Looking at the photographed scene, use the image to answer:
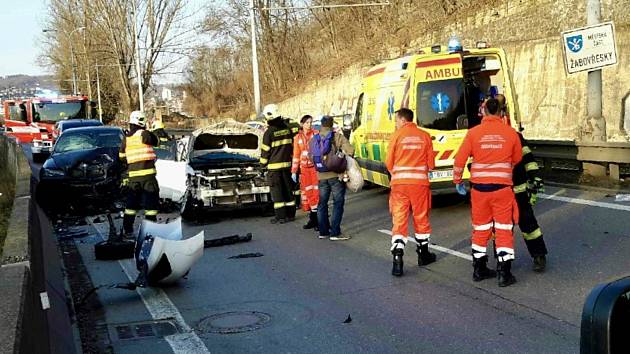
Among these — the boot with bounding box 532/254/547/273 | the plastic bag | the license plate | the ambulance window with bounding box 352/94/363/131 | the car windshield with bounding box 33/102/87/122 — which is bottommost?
the boot with bounding box 532/254/547/273

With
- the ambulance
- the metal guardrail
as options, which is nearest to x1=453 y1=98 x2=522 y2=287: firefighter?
the ambulance

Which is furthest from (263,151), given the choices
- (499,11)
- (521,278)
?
(499,11)

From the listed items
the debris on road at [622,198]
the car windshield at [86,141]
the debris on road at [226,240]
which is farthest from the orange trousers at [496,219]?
the car windshield at [86,141]

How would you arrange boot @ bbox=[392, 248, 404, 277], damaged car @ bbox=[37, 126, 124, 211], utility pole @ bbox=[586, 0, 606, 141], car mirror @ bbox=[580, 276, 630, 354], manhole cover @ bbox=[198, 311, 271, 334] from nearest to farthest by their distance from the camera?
car mirror @ bbox=[580, 276, 630, 354] < manhole cover @ bbox=[198, 311, 271, 334] < boot @ bbox=[392, 248, 404, 277] < damaged car @ bbox=[37, 126, 124, 211] < utility pole @ bbox=[586, 0, 606, 141]

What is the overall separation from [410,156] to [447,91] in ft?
12.5

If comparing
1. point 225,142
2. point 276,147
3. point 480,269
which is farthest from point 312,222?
point 480,269

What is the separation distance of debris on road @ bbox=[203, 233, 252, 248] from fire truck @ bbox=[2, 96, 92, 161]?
75.7 ft

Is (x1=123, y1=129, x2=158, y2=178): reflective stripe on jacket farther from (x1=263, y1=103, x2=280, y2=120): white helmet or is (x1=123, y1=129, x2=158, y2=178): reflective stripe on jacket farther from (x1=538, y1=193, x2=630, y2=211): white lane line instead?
(x1=538, y1=193, x2=630, y2=211): white lane line

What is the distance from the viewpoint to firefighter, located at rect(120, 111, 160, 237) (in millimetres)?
10547

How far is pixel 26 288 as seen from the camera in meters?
3.78

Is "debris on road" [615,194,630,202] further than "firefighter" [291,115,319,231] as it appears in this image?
No

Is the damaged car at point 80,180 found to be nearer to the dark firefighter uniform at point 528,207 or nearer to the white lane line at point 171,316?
the white lane line at point 171,316

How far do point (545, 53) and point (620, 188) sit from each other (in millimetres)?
11725

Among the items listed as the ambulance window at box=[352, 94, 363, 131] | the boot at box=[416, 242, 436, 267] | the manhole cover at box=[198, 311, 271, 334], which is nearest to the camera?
the manhole cover at box=[198, 311, 271, 334]
